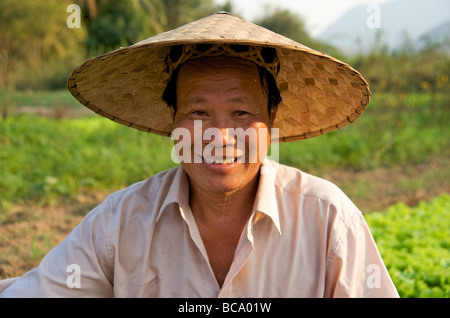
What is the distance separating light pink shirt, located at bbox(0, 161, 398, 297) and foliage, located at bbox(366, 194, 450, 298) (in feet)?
4.36

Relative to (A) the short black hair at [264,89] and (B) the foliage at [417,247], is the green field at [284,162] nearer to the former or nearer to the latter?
(B) the foliage at [417,247]

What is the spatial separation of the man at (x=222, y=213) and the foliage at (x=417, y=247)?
1.35 meters

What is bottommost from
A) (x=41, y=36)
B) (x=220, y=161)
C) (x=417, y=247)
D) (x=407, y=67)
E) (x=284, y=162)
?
(x=417, y=247)

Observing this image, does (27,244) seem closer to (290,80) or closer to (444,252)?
(290,80)

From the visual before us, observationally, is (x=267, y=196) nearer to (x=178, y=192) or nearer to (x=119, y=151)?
(x=178, y=192)

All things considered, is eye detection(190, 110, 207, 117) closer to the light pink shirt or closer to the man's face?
the man's face

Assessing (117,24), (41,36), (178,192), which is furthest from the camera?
(117,24)

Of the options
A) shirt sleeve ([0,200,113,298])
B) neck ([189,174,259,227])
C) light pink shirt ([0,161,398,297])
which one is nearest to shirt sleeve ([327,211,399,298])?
light pink shirt ([0,161,398,297])

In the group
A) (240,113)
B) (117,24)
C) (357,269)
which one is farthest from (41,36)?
(357,269)

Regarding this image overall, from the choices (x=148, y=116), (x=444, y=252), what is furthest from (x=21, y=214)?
(x=444, y=252)

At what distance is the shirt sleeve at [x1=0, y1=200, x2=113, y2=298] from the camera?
1622mm

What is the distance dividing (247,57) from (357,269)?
807mm

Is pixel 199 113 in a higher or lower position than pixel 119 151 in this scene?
lower

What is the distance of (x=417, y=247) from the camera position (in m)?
3.39
